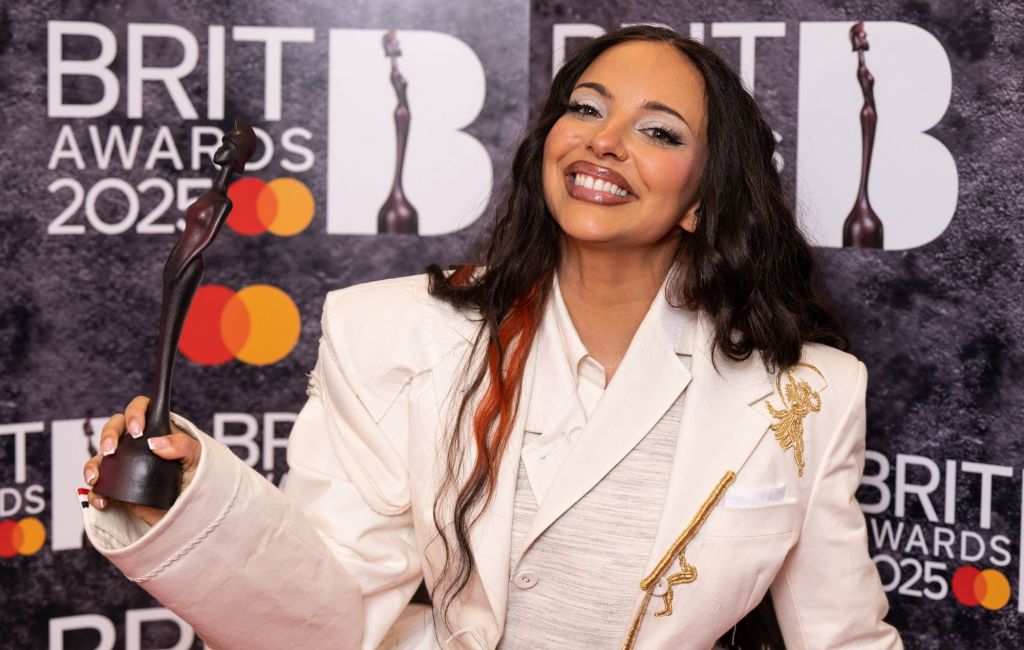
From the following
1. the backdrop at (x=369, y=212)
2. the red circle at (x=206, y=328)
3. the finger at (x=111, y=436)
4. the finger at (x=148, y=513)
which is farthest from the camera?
the red circle at (x=206, y=328)

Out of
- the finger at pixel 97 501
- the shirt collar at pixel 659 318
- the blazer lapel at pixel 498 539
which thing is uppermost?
the shirt collar at pixel 659 318

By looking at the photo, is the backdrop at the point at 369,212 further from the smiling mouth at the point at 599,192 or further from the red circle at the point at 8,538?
the smiling mouth at the point at 599,192

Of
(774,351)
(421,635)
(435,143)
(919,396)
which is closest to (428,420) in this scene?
(421,635)

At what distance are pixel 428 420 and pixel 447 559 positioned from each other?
21 centimetres

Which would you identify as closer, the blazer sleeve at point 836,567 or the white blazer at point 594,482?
the white blazer at point 594,482

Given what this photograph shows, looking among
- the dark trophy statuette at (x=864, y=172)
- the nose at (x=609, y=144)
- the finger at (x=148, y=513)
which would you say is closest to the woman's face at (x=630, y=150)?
the nose at (x=609, y=144)

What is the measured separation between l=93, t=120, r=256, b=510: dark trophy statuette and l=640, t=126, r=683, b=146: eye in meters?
0.68

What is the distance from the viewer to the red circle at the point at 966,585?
2.16m

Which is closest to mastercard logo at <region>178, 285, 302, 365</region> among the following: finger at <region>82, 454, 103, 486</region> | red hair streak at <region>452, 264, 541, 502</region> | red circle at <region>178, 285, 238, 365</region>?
red circle at <region>178, 285, 238, 365</region>

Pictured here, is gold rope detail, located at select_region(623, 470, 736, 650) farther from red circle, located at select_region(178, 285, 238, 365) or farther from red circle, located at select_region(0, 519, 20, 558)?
red circle, located at select_region(0, 519, 20, 558)

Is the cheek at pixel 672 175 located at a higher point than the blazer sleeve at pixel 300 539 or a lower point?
higher

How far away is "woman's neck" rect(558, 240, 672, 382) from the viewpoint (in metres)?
1.85

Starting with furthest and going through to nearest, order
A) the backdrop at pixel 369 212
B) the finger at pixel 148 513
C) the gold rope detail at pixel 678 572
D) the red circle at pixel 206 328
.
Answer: the red circle at pixel 206 328
the backdrop at pixel 369 212
the gold rope detail at pixel 678 572
the finger at pixel 148 513

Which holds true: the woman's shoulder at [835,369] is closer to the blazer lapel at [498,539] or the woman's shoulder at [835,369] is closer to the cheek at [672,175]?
the cheek at [672,175]
